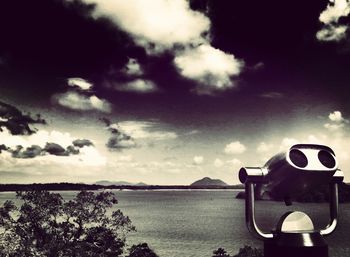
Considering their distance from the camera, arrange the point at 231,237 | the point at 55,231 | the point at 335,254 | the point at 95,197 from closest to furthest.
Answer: the point at 55,231
the point at 95,197
the point at 335,254
the point at 231,237

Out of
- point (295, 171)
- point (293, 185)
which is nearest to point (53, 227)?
point (293, 185)

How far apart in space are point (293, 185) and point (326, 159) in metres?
0.19

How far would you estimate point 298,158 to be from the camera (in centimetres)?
180

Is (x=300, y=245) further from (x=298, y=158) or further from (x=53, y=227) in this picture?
(x=53, y=227)

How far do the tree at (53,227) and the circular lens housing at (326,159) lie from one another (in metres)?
18.5

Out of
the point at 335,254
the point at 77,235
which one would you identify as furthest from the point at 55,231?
the point at 335,254

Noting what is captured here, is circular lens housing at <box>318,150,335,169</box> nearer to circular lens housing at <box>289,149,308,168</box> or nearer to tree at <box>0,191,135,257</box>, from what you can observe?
circular lens housing at <box>289,149,308,168</box>

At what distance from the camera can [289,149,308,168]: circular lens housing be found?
69.8 inches

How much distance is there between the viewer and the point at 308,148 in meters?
1.83

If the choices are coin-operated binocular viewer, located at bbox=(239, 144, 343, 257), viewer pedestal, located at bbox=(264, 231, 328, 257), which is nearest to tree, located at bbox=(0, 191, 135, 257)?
coin-operated binocular viewer, located at bbox=(239, 144, 343, 257)

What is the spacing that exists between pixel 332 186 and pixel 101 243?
22.3 m

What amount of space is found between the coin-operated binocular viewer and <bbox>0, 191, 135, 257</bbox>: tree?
1836 cm

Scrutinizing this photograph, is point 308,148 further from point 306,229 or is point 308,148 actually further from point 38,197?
point 38,197

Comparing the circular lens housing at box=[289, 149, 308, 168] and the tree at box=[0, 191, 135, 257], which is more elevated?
the circular lens housing at box=[289, 149, 308, 168]
